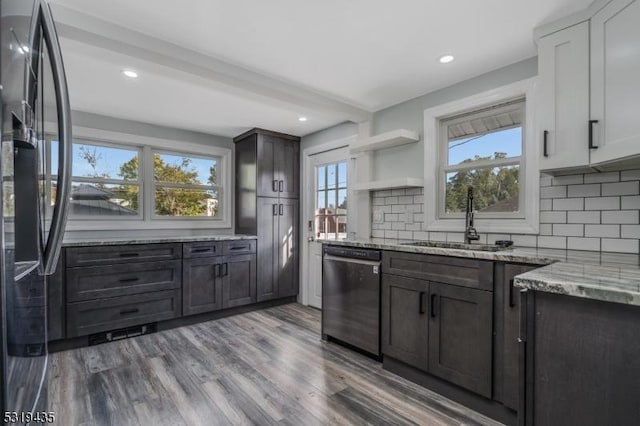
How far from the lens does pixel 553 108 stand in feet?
6.15

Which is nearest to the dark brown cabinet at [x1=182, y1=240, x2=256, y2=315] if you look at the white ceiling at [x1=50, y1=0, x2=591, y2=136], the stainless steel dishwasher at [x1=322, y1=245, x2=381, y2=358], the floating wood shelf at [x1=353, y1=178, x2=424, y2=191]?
the stainless steel dishwasher at [x1=322, y1=245, x2=381, y2=358]

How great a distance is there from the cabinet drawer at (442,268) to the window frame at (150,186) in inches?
109

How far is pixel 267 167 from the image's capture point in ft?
13.4

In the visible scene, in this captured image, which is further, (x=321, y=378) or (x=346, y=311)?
(x=346, y=311)

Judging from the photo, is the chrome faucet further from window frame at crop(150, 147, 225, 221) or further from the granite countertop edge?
window frame at crop(150, 147, 225, 221)

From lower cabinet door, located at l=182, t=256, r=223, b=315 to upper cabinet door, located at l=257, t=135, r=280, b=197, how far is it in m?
1.05

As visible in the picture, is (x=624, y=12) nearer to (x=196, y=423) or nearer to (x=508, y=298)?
(x=508, y=298)

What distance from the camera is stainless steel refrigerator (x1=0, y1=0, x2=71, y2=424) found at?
528 millimetres

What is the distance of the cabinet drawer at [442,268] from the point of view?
1851 millimetres

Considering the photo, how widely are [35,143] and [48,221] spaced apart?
0.86ft

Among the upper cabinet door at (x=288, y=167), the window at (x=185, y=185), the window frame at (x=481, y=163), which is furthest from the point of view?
the upper cabinet door at (x=288, y=167)

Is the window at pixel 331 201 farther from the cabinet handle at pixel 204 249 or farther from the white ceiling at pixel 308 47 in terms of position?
the cabinet handle at pixel 204 249

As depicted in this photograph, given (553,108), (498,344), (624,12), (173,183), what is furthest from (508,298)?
(173,183)

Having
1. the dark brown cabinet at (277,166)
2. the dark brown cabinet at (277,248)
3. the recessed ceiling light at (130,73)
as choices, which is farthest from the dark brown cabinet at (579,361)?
the dark brown cabinet at (277,166)
